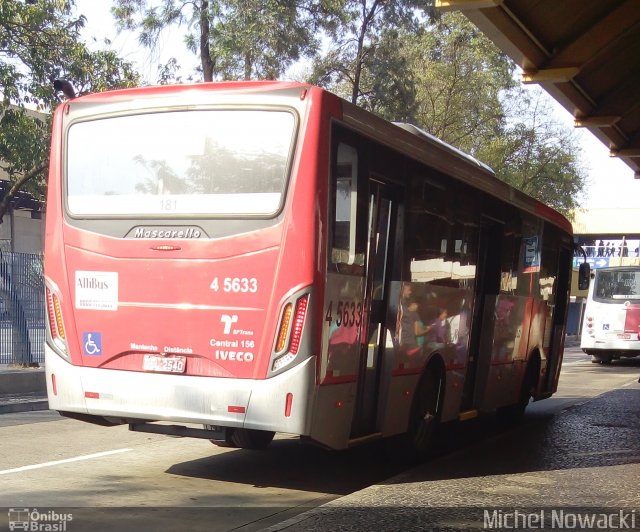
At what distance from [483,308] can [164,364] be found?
490cm

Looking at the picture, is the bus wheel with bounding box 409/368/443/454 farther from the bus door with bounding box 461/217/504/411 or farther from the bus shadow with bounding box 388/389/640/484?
the bus door with bounding box 461/217/504/411

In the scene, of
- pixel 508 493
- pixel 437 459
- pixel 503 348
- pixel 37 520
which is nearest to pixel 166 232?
pixel 37 520

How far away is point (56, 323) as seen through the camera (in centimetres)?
761

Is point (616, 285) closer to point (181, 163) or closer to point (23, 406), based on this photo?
point (23, 406)

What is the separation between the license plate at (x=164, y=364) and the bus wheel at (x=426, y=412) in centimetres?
273

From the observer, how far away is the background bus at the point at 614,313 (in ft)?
90.4

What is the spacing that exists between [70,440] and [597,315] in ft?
71.0

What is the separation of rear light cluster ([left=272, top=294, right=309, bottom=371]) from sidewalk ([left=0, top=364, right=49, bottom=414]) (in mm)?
7111

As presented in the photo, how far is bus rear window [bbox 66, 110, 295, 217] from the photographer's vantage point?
6969mm

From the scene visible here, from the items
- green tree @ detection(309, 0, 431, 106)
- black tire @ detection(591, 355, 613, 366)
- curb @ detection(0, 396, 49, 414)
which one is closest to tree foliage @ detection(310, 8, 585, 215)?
green tree @ detection(309, 0, 431, 106)

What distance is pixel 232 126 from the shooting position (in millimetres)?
7086

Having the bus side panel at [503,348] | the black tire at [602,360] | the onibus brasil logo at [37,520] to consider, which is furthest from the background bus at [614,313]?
the onibus brasil logo at [37,520]

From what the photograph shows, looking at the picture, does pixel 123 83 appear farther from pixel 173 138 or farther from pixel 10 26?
pixel 173 138

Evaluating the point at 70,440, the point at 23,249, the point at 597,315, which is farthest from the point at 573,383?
the point at 23,249
